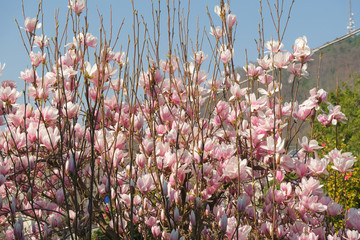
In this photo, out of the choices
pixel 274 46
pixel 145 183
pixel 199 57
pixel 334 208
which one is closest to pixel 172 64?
pixel 199 57

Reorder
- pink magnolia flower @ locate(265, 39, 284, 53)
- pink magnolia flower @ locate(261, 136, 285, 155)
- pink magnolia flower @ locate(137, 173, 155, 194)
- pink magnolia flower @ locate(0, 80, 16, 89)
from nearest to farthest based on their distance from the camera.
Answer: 1. pink magnolia flower @ locate(137, 173, 155, 194)
2. pink magnolia flower @ locate(261, 136, 285, 155)
3. pink magnolia flower @ locate(265, 39, 284, 53)
4. pink magnolia flower @ locate(0, 80, 16, 89)

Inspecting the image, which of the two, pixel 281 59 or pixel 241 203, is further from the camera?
pixel 281 59

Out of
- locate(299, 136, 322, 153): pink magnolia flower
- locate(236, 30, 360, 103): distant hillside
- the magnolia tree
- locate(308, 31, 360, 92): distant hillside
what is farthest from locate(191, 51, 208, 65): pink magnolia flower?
locate(308, 31, 360, 92): distant hillside

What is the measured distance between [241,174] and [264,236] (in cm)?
36

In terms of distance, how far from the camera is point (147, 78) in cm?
197

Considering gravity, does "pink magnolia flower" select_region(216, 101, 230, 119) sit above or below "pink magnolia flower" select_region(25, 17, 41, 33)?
below

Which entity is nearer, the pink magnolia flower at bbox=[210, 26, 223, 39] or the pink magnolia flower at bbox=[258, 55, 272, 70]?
the pink magnolia flower at bbox=[258, 55, 272, 70]

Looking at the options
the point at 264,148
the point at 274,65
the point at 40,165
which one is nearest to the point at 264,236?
the point at 264,148

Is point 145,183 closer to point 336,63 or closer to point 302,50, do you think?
point 302,50

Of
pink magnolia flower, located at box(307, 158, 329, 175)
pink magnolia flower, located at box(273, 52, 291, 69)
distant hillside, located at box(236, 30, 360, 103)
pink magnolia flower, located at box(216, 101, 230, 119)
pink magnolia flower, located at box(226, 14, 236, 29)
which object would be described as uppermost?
distant hillside, located at box(236, 30, 360, 103)

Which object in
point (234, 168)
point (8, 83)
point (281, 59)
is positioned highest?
point (8, 83)

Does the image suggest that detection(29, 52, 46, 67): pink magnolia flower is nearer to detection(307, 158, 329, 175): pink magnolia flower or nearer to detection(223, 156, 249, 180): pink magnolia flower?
detection(223, 156, 249, 180): pink magnolia flower

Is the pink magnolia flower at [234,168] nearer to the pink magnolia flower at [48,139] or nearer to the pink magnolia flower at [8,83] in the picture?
the pink magnolia flower at [48,139]

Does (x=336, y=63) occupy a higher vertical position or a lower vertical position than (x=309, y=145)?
higher
